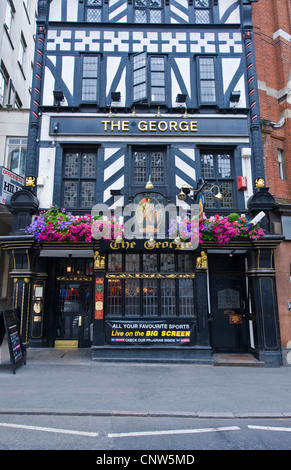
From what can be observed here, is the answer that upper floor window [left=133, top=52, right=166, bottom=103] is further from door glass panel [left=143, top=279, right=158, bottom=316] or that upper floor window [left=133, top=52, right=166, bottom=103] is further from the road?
the road

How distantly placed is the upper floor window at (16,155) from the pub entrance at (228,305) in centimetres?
908

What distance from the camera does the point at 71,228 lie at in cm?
966

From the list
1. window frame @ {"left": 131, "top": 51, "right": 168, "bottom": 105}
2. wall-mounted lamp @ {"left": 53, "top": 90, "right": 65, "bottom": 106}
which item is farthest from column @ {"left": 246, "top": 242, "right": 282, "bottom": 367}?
wall-mounted lamp @ {"left": 53, "top": 90, "right": 65, "bottom": 106}

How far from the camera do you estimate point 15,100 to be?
18547 mm

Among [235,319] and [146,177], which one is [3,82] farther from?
[235,319]

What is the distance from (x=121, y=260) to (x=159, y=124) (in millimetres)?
5184

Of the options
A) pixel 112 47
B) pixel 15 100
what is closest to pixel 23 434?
pixel 112 47

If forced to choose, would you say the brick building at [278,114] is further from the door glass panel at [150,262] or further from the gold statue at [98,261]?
the gold statue at [98,261]

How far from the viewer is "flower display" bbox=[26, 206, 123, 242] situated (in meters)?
9.62

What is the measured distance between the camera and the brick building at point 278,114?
10.5m

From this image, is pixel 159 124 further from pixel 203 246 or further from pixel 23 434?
pixel 23 434

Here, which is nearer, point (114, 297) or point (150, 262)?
point (114, 297)

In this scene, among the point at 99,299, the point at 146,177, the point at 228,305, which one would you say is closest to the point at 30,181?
the point at 146,177

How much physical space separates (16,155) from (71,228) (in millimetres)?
5911
